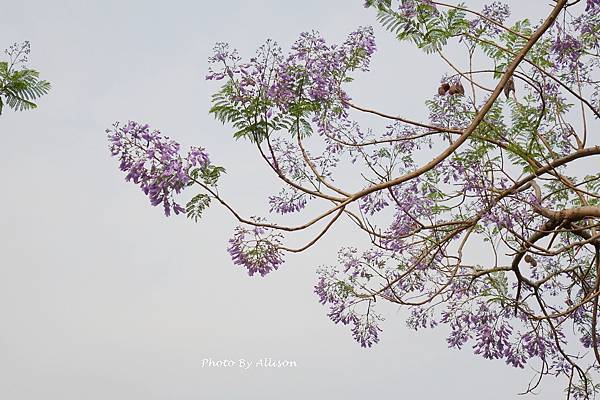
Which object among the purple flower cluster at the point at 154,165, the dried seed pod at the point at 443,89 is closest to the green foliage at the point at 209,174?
the purple flower cluster at the point at 154,165

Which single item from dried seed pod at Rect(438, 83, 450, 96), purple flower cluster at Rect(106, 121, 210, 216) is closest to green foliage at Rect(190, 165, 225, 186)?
purple flower cluster at Rect(106, 121, 210, 216)

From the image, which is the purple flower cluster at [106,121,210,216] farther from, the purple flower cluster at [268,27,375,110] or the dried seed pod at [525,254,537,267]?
the dried seed pod at [525,254,537,267]

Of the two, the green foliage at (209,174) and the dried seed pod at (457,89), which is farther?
the dried seed pod at (457,89)

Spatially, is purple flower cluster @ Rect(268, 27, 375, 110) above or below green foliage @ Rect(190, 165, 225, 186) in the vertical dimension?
above

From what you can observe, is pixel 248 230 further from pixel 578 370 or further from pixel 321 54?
pixel 578 370

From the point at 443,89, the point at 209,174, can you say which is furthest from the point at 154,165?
the point at 443,89

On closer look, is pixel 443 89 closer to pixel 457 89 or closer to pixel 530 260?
pixel 457 89

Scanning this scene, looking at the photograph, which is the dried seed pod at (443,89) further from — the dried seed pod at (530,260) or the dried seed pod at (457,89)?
the dried seed pod at (530,260)

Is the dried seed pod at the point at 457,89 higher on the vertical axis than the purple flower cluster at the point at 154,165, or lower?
higher

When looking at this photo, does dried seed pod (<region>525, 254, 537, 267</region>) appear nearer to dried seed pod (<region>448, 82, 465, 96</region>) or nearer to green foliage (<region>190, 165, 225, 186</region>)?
dried seed pod (<region>448, 82, 465, 96</region>)

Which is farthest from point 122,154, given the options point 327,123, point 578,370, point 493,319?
point 578,370

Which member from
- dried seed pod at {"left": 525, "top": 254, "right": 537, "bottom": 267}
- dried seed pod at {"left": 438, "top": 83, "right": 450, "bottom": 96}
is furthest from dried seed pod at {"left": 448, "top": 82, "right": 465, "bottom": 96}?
dried seed pod at {"left": 525, "top": 254, "right": 537, "bottom": 267}

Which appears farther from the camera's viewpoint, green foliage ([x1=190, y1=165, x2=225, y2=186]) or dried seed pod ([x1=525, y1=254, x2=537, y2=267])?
dried seed pod ([x1=525, y1=254, x2=537, y2=267])

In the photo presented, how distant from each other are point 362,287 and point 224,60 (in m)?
1.67
